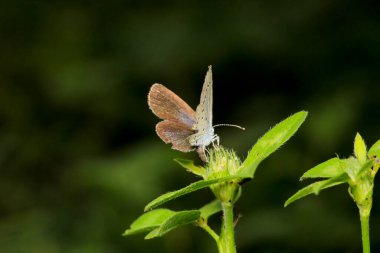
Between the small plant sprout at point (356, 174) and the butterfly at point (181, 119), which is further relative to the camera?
the butterfly at point (181, 119)

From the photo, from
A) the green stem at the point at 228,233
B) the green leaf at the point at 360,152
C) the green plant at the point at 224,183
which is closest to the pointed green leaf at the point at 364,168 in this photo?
the green leaf at the point at 360,152

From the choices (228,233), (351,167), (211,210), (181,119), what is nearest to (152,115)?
(181,119)

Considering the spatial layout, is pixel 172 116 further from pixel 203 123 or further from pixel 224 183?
pixel 224 183

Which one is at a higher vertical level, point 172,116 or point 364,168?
point 172,116

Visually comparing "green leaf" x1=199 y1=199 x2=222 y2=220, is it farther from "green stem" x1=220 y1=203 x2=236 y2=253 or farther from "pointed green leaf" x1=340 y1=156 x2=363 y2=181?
"pointed green leaf" x1=340 y1=156 x2=363 y2=181

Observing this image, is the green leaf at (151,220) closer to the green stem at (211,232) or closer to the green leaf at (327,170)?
the green stem at (211,232)

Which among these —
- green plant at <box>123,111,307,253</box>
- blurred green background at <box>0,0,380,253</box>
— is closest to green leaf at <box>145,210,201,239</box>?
green plant at <box>123,111,307,253</box>
